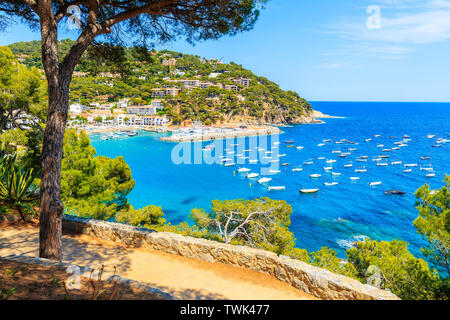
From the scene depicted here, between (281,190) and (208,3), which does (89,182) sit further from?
(281,190)

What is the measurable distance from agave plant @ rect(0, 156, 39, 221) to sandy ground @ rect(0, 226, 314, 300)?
72 centimetres

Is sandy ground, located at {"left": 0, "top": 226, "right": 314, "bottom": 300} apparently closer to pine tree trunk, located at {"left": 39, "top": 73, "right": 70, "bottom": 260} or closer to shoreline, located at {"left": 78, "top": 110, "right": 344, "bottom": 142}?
pine tree trunk, located at {"left": 39, "top": 73, "right": 70, "bottom": 260}

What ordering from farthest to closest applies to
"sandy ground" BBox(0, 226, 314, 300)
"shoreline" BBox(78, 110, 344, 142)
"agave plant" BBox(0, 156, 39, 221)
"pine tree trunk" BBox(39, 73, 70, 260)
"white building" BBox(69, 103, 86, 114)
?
"white building" BBox(69, 103, 86, 114)
"shoreline" BBox(78, 110, 344, 142)
"agave plant" BBox(0, 156, 39, 221)
"sandy ground" BBox(0, 226, 314, 300)
"pine tree trunk" BBox(39, 73, 70, 260)

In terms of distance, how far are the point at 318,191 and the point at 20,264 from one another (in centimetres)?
3065

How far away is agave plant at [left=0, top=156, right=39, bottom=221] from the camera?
6262mm

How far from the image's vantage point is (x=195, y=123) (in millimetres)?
77500

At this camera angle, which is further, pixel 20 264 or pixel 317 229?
pixel 317 229

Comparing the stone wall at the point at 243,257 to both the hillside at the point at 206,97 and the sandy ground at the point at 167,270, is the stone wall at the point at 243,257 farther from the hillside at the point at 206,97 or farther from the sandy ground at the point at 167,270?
the hillside at the point at 206,97

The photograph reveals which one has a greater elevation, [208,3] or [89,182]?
[208,3]

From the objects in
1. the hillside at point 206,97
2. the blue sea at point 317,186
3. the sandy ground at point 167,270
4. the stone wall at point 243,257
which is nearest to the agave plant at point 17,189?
the sandy ground at point 167,270

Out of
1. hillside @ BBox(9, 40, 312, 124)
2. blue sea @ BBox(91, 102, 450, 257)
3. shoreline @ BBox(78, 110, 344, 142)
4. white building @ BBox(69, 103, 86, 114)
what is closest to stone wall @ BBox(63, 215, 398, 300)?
blue sea @ BBox(91, 102, 450, 257)

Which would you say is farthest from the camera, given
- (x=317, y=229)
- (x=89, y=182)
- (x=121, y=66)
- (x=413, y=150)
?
(x=413, y=150)

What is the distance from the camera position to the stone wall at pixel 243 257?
3.87 meters
